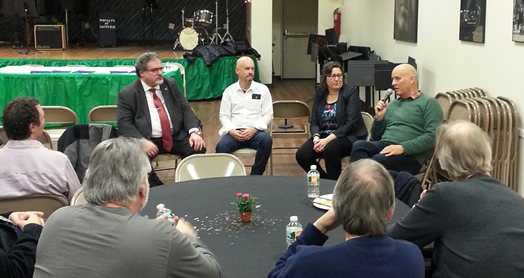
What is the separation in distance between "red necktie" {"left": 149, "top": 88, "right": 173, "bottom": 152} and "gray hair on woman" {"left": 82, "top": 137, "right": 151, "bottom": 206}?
2879 mm

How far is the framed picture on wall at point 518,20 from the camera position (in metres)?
4.09

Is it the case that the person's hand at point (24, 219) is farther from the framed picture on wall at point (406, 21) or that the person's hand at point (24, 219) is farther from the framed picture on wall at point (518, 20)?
the framed picture on wall at point (406, 21)

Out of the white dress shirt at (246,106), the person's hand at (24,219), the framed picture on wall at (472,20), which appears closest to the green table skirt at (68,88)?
the white dress shirt at (246,106)

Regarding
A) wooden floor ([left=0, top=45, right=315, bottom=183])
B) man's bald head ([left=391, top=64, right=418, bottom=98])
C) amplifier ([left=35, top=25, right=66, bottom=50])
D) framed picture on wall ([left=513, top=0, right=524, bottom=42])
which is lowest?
wooden floor ([left=0, top=45, right=315, bottom=183])

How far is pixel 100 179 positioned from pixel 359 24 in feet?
28.3

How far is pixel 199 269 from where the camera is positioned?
1.83 m

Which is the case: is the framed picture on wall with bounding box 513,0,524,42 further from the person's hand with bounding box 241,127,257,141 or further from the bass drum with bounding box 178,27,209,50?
the bass drum with bounding box 178,27,209,50

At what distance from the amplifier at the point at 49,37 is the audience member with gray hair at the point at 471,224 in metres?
13.1

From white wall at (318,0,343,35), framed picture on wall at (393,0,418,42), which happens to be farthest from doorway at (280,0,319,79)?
framed picture on wall at (393,0,418,42)

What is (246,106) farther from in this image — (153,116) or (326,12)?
(326,12)

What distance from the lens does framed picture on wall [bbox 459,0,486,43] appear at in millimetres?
4832

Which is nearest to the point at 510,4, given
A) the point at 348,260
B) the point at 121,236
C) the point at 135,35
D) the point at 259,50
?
the point at 348,260

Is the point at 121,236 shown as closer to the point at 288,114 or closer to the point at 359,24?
the point at 288,114

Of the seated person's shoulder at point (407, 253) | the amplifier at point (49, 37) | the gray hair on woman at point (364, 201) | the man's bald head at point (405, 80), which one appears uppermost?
the amplifier at point (49, 37)
